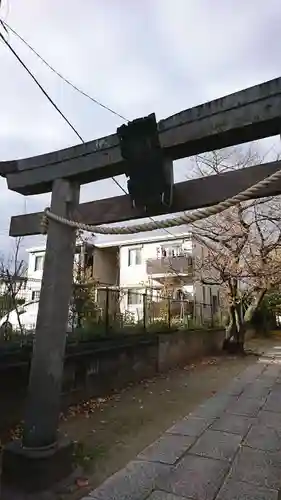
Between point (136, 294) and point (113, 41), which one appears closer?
point (113, 41)

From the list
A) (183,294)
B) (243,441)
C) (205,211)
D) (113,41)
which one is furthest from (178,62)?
(183,294)

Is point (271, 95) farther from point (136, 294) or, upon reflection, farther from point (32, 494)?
point (136, 294)

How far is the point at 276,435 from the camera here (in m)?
3.54

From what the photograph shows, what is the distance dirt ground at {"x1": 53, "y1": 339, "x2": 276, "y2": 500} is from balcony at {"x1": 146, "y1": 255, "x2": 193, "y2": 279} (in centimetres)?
819

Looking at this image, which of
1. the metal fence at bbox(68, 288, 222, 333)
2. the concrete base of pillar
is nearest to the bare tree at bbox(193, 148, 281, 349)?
the metal fence at bbox(68, 288, 222, 333)

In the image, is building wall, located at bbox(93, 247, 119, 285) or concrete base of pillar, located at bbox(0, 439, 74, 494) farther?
building wall, located at bbox(93, 247, 119, 285)

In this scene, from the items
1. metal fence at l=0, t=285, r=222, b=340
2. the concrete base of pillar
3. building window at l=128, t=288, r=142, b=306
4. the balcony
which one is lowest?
the concrete base of pillar

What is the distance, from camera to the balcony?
50.3 feet

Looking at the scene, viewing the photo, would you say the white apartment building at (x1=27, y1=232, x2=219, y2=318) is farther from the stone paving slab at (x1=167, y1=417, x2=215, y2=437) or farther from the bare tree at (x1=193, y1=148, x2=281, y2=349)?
the stone paving slab at (x1=167, y1=417, x2=215, y2=437)

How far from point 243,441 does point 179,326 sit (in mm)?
5556

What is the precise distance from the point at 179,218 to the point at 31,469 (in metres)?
2.04

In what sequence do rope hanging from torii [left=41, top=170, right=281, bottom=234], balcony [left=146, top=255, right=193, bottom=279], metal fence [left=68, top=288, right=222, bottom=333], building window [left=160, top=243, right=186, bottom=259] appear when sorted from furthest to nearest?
building window [left=160, top=243, right=186, bottom=259] → balcony [left=146, top=255, right=193, bottom=279] → metal fence [left=68, top=288, right=222, bottom=333] → rope hanging from torii [left=41, top=170, right=281, bottom=234]

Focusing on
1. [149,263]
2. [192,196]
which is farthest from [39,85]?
[149,263]

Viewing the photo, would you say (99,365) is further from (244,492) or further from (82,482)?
(244,492)
